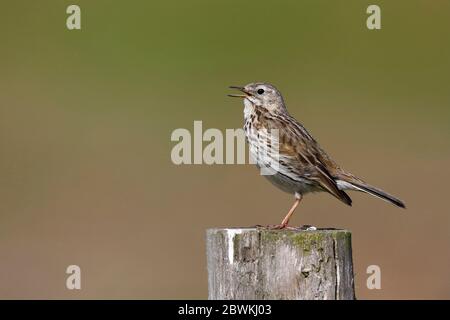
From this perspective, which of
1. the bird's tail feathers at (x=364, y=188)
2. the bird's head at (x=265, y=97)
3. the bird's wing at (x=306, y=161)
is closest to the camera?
the bird's tail feathers at (x=364, y=188)

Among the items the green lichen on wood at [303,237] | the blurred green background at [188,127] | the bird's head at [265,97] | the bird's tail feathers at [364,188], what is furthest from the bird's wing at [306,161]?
the blurred green background at [188,127]

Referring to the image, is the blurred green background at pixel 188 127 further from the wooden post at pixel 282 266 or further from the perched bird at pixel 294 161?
the wooden post at pixel 282 266

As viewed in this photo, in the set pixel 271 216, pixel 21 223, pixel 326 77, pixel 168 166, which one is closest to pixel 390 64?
Result: pixel 326 77

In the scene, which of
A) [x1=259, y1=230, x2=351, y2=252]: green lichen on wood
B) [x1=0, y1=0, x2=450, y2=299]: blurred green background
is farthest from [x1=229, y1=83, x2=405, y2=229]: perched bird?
[x1=0, y1=0, x2=450, y2=299]: blurred green background

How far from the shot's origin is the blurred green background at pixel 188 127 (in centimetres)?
1593

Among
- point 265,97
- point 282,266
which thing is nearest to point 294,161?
point 265,97

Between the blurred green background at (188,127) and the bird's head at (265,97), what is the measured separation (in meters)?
4.32

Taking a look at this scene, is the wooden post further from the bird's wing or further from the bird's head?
the bird's head

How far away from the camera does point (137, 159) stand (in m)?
20.6

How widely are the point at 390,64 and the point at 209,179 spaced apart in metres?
7.98

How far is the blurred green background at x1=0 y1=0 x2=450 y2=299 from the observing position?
15930 mm

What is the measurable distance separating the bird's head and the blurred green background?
4.32m

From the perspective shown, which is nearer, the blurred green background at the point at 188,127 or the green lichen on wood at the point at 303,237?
the green lichen on wood at the point at 303,237
